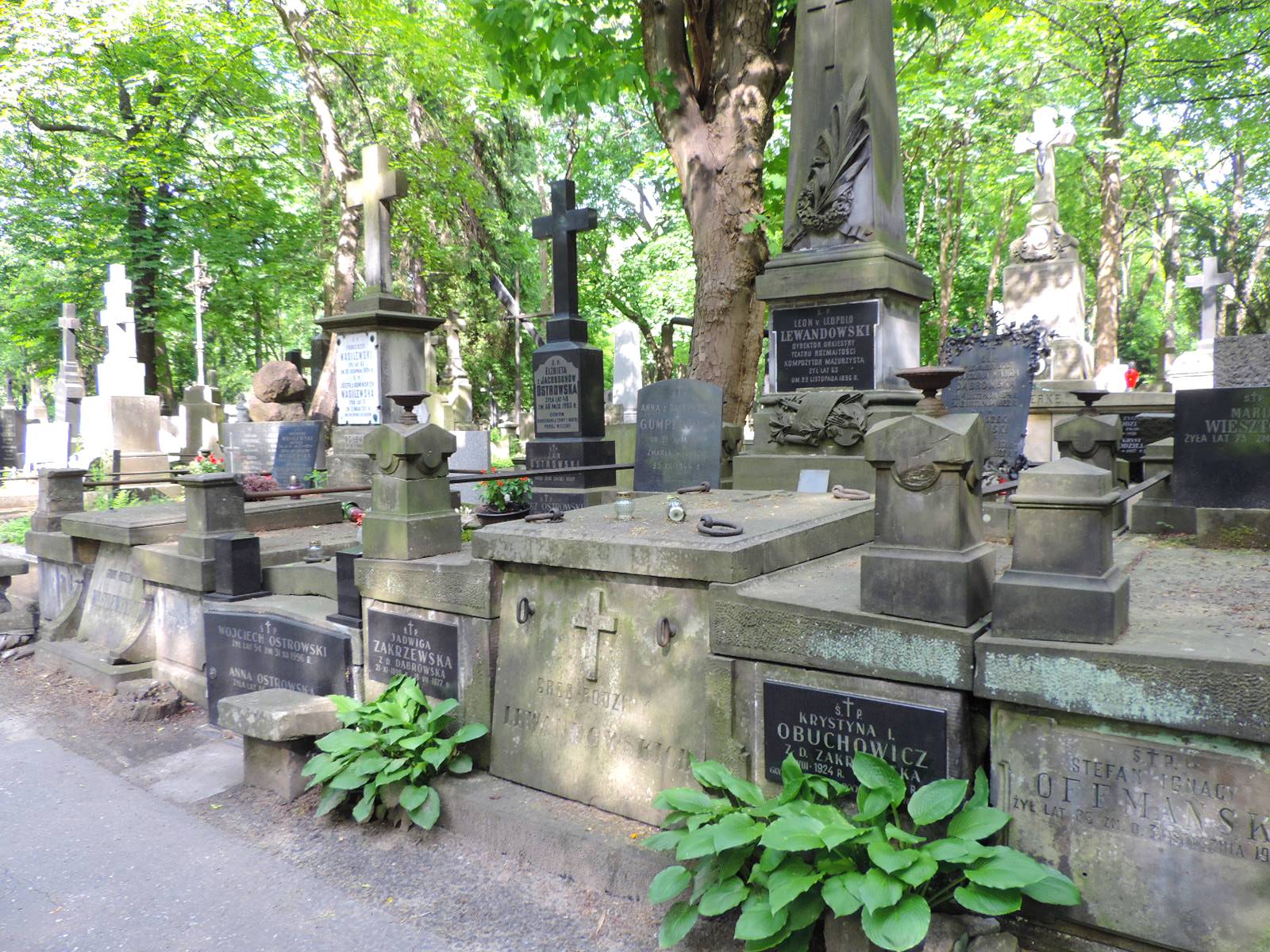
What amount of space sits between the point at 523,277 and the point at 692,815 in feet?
84.5

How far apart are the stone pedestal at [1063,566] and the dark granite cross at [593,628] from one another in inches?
66.3

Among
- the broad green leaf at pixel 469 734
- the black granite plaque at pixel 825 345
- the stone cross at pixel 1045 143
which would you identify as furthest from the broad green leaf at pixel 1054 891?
the stone cross at pixel 1045 143

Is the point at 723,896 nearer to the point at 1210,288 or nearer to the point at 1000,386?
the point at 1000,386

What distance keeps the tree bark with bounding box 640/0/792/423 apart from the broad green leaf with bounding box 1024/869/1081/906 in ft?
25.6

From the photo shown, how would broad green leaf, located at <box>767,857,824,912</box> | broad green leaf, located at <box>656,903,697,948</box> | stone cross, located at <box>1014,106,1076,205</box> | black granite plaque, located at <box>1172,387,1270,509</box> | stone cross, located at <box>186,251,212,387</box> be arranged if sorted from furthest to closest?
stone cross, located at <box>186,251,212,387</box> → stone cross, located at <box>1014,106,1076,205</box> → black granite plaque, located at <box>1172,387,1270,509</box> → broad green leaf, located at <box>656,903,697,948</box> → broad green leaf, located at <box>767,857,824,912</box>

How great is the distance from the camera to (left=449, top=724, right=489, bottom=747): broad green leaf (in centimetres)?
420

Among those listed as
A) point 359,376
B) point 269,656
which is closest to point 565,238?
point 359,376

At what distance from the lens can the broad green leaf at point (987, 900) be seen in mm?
2494

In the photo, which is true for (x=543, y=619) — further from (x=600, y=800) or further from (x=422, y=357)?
(x=422, y=357)

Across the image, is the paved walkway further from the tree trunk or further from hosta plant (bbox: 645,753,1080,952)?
the tree trunk

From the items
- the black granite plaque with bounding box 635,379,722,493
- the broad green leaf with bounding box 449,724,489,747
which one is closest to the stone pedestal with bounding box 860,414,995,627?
the broad green leaf with bounding box 449,724,489,747

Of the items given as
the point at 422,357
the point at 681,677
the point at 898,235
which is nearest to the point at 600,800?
the point at 681,677

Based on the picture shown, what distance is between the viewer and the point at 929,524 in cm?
301

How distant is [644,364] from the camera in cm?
2995
